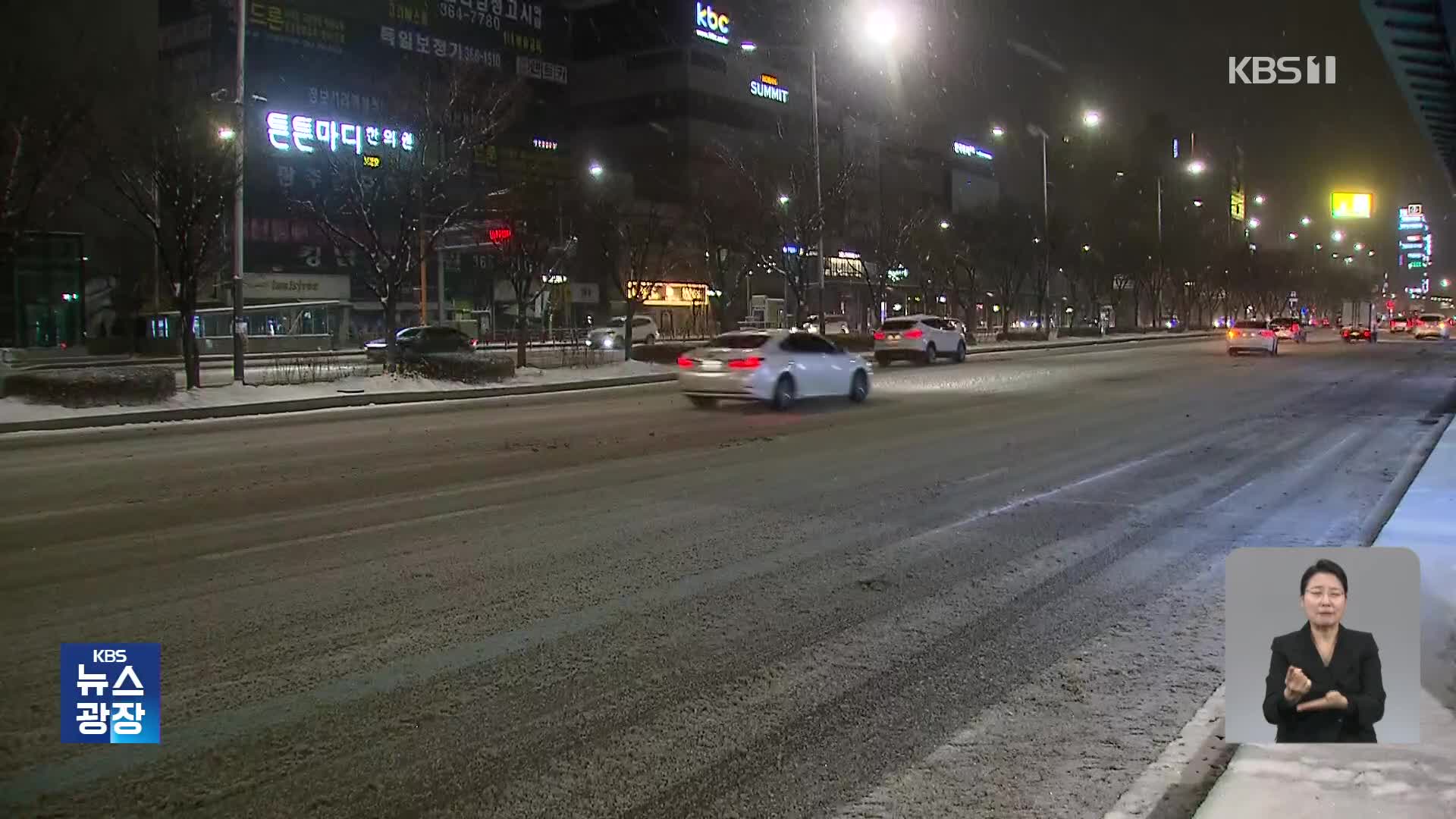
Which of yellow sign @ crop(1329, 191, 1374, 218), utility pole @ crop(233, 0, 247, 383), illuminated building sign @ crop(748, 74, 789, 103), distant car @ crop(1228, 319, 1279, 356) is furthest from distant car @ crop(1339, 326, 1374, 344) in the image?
illuminated building sign @ crop(748, 74, 789, 103)

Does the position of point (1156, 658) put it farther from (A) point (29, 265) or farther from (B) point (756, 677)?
(A) point (29, 265)

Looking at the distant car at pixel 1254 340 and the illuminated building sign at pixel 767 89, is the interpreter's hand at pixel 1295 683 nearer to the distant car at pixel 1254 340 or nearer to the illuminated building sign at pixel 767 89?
the distant car at pixel 1254 340

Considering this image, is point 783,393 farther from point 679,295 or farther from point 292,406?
point 679,295

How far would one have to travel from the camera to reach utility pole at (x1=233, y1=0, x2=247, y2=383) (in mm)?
Answer: 22875

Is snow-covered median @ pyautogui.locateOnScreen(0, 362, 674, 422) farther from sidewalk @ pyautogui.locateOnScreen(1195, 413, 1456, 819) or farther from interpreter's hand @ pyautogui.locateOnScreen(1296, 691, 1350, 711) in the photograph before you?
interpreter's hand @ pyautogui.locateOnScreen(1296, 691, 1350, 711)

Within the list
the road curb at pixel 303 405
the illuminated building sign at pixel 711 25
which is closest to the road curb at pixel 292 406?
the road curb at pixel 303 405

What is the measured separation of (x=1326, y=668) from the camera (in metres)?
3.79

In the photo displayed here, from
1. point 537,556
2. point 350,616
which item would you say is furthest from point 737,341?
point 350,616

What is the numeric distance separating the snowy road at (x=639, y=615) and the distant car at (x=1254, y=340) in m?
29.7

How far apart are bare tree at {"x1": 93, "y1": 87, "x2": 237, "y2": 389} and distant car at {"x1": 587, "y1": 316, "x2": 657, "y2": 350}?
24.1 meters

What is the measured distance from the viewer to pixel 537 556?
8.12 m

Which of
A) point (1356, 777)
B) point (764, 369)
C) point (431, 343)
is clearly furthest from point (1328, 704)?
point (431, 343)

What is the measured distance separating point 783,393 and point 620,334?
33973 mm

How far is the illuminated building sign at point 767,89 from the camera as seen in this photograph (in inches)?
4134
